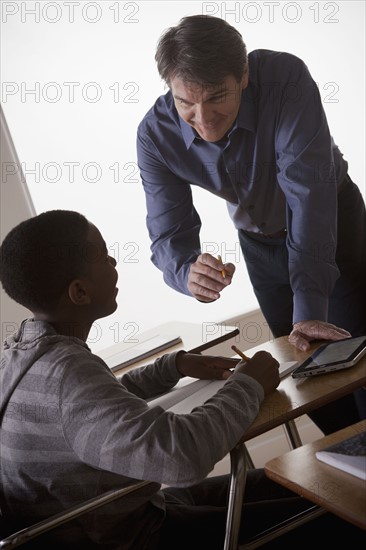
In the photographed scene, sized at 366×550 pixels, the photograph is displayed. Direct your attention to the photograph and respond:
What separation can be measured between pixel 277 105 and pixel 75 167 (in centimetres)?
131

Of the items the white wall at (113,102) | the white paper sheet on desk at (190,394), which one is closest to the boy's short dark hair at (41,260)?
the white paper sheet on desk at (190,394)

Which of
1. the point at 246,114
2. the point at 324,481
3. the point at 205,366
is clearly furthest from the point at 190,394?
the point at 246,114

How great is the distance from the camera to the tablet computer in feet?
5.33

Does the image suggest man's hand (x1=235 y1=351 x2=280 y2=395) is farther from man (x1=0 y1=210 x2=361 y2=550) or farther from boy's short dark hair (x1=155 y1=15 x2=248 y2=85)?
boy's short dark hair (x1=155 y1=15 x2=248 y2=85)

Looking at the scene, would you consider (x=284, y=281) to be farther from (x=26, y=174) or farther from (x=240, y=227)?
(x=26, y=174)

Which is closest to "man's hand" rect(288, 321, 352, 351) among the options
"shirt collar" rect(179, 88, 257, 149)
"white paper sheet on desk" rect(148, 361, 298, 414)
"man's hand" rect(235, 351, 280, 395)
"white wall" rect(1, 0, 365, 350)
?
"white paper sheet on desk" rect(148, 361, 298, 414)

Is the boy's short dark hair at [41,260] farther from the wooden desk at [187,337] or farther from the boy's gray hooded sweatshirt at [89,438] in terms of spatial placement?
the wooden desk at [187,337]

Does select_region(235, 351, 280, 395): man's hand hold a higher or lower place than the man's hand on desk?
higher

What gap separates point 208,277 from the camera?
77.4 inches

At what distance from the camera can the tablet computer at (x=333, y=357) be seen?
1.62 metres

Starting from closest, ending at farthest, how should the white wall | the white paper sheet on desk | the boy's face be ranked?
the boy's face < the white paper sheet on desk < the white wall

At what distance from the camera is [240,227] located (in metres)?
2.42

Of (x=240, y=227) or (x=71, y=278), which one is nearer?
(x=71, y=278)

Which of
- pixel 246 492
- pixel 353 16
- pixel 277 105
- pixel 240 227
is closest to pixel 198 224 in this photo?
pixel 240 227
